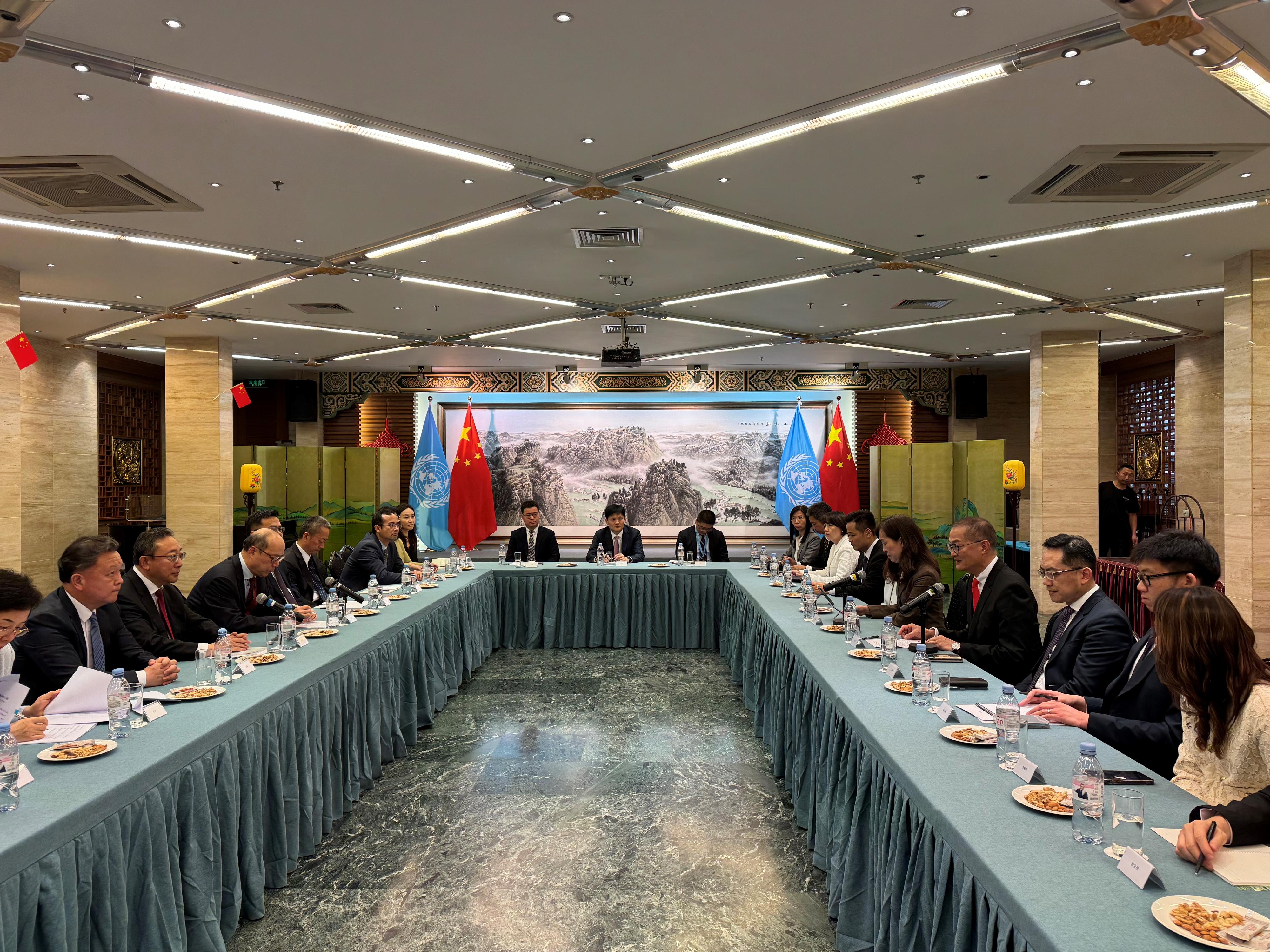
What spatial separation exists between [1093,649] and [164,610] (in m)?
3.92

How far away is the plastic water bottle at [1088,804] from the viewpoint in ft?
5.82

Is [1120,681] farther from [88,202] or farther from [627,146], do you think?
[88,202]

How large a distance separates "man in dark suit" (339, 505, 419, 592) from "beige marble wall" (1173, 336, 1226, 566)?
9.39 metres

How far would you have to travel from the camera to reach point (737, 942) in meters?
2.66

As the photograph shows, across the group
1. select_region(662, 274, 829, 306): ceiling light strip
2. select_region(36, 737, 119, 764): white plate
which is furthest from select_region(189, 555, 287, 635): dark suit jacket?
select_region(662, 274, 829, 306): ceiling light strip

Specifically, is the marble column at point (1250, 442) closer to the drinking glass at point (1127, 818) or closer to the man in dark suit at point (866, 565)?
the man in dark suit at point (866, 565)

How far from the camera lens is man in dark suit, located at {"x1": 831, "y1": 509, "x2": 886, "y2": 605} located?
17.7 feet

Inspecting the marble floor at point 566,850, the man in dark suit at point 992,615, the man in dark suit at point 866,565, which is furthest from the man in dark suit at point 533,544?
the man in dark suit at point 992,615

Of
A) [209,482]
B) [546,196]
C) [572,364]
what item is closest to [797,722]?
[546,196]

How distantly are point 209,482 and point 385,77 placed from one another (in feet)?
24.4

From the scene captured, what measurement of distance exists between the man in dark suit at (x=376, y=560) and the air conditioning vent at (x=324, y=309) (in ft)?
8.46

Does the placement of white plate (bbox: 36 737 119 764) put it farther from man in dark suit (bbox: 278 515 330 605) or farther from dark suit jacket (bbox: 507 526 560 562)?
dark suit jacket (bbox: 507 526 560 562)

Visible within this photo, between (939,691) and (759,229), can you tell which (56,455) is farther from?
(939,691)

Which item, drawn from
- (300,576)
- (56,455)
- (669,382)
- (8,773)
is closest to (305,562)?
(300,576)
